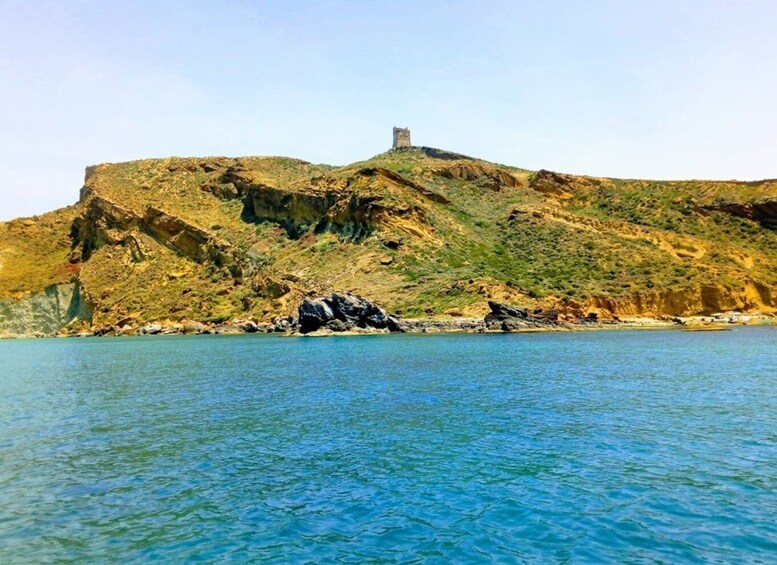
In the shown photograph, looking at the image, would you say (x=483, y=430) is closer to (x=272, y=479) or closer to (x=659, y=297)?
(x=272, y=479)

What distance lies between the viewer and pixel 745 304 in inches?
2977

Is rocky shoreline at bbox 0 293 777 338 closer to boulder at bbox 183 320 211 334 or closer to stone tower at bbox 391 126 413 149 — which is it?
boulder at bbox 183 320 211 334

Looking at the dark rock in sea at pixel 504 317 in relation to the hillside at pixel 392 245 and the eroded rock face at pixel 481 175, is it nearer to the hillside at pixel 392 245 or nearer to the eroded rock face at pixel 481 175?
the hillside at pixel 392 245

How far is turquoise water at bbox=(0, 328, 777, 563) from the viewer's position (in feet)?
33.8

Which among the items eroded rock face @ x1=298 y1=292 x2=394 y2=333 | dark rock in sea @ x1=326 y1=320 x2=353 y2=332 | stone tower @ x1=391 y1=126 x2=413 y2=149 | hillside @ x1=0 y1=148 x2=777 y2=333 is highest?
stone tower @ x1=391 y1=126 x2=413 y2=149

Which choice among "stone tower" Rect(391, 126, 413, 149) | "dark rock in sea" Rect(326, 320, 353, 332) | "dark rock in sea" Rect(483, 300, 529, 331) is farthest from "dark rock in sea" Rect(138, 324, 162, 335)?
"stone tower" Rect(391, 126, 413, 149)

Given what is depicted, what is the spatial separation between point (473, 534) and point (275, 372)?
25.7 metres

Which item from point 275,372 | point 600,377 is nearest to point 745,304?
point 600,377

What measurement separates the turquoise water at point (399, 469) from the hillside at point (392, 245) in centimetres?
4905

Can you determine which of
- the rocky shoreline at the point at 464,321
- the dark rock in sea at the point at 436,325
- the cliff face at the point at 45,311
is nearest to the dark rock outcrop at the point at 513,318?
the rocky shoreline at the point at 464,321

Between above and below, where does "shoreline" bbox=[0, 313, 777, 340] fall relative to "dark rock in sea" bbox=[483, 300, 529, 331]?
below

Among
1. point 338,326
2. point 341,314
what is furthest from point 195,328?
point 338,326

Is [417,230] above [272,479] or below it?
above

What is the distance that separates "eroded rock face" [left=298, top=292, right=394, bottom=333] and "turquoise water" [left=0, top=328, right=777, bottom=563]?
39282 mm
